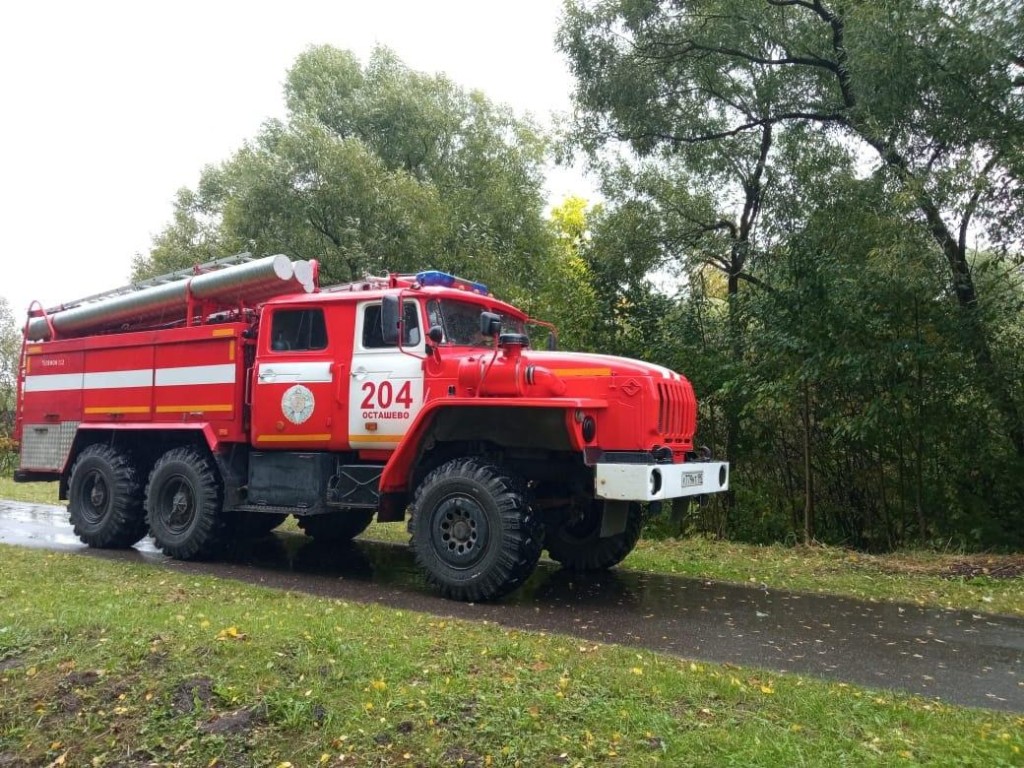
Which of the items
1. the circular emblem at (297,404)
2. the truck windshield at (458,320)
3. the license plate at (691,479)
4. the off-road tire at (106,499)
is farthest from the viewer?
the off-road tire at (106,499)

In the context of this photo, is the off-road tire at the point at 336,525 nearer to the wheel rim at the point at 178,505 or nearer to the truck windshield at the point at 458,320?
the wheel rim at the point at 178,505

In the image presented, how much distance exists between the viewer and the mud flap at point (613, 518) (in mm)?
7199

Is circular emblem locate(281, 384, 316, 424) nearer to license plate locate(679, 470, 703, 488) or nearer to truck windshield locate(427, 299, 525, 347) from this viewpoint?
truck windshield locate(427, 299, 525, 347)

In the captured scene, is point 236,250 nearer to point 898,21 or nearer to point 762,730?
point 898,21

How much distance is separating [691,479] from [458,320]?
273 centimetres

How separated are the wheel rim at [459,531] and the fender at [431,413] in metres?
0.63

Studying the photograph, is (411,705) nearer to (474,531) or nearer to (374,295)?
(474,531)

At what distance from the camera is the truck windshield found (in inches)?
308

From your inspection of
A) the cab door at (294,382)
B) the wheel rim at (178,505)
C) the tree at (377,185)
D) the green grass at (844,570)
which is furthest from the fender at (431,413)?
the tree at (377,185)

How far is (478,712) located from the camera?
13.6ft

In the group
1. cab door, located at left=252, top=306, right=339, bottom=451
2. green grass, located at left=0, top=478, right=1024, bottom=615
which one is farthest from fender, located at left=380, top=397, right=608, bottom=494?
green grass, located at left=0, top=478, right=1024, bottom=615

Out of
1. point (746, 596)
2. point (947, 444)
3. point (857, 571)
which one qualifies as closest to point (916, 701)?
point (746, 596)

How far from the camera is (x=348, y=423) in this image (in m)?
8.09

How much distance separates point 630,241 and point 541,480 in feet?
19.5
